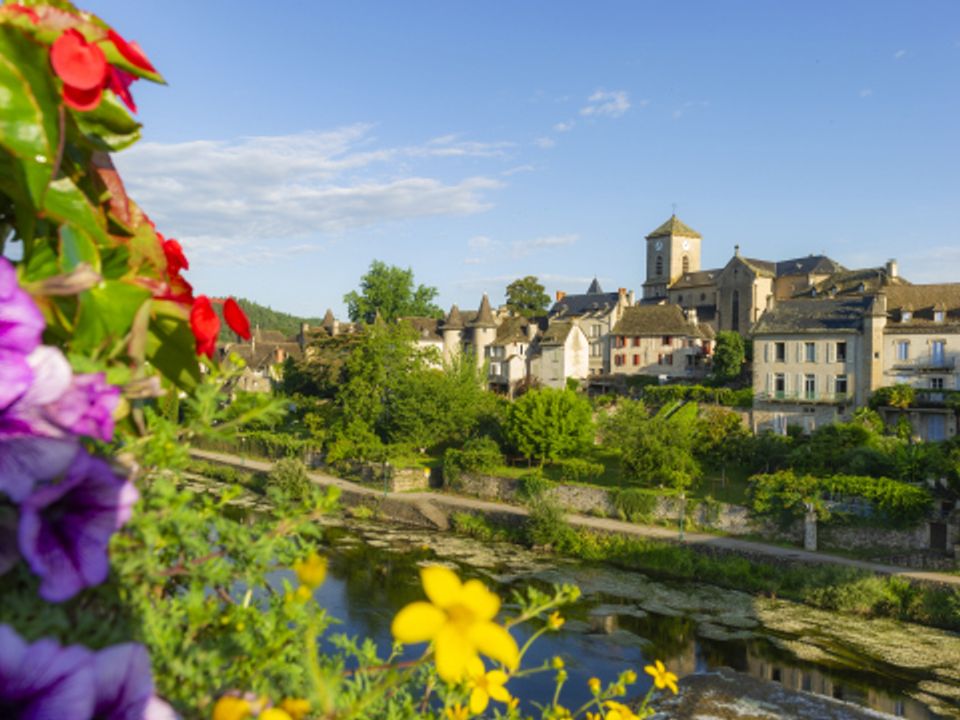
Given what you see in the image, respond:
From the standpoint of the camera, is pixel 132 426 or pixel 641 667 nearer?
pixel 132 426

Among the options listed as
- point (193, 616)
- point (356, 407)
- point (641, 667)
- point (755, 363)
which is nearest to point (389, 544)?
point (641, 667)

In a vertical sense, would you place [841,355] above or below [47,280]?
above

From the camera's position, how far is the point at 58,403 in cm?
113

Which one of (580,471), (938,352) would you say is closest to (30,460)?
(580,471)

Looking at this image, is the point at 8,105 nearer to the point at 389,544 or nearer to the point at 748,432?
the point at 389,544

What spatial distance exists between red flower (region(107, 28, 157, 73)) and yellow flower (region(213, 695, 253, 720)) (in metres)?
1.13

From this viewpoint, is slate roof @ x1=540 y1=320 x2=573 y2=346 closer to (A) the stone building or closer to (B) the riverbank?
(A) the stone building

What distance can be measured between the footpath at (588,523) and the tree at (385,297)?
134 ft

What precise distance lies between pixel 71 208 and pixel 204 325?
0.34 metres

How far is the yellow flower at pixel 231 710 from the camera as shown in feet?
3.97

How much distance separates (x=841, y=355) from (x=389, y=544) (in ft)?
93.2

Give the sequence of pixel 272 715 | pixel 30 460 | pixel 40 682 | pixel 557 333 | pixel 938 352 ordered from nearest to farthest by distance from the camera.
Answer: pixel 40 682, pixel 30 460, pixel 272 715, pixel 938 352, pixel 557 333

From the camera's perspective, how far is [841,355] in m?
44.9

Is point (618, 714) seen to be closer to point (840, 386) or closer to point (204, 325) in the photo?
point (204, 325)
